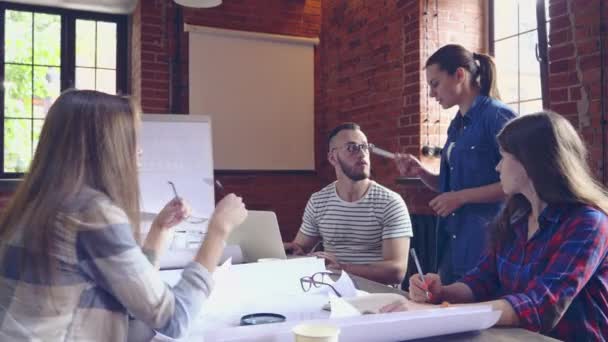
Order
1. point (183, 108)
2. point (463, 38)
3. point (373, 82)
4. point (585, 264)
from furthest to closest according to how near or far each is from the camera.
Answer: point (183, 108) < point (373, 82) < point (463, 38) < point (585, 264)

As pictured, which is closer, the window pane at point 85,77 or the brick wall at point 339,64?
the brick wall at point 339,64

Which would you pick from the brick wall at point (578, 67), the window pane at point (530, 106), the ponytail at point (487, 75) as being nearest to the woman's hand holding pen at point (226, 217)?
the ponytail at point (487, 75)

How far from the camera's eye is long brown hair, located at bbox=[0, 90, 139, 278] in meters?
0.99

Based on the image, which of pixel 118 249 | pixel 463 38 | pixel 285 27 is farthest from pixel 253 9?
pixel 118 249

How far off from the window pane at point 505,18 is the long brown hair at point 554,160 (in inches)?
74.6

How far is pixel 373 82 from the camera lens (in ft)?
12.2

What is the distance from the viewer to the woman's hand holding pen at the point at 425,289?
4.66 feet

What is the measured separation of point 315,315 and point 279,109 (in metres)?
3.19

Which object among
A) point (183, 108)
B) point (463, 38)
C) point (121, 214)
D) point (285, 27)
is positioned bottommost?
point (121, 214)

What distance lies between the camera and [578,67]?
223 centimetres

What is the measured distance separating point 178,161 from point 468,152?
1163 mm

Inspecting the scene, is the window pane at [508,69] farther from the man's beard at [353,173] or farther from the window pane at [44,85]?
the window pane at [44,85]

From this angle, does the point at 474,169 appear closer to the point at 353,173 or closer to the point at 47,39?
the point at 353,173

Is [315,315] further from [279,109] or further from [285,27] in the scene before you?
[285,27]
